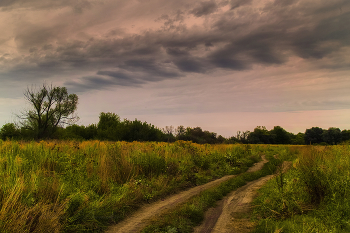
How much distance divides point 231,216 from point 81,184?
4.67 metres

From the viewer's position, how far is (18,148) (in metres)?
9.66

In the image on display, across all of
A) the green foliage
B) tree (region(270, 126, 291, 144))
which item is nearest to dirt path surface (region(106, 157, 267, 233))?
the green foliage

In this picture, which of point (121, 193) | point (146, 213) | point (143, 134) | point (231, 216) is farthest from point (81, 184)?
point (143, 134)

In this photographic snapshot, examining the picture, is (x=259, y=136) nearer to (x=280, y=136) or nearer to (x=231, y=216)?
(x=280, y=136)

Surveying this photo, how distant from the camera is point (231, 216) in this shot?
5.86 m

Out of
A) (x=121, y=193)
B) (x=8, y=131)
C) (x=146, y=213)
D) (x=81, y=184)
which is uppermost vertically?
(x=8, y=131)

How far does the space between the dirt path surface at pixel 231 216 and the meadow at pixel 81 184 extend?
2.12 m

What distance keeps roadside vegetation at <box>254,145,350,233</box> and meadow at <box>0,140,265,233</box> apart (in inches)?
142

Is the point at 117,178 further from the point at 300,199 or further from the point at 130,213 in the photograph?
the point at 300,199

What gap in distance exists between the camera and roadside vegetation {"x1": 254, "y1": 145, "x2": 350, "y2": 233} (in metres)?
4.62

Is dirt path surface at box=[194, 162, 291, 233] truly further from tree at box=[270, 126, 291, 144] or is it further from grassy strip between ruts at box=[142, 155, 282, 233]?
tree at box=[270, 126, 291, 144]

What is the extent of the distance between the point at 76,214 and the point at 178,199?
347 cm

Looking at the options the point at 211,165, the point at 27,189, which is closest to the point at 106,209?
the point at 27,189

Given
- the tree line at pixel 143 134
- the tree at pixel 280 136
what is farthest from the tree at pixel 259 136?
the tree at pixel 280 136
